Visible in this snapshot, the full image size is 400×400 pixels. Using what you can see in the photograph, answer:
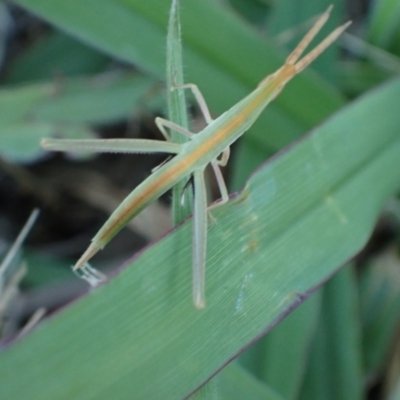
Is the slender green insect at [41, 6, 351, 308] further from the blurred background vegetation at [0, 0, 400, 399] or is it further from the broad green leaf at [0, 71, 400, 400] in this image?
the blurred background vegetation at [0, 0, 400, 399]

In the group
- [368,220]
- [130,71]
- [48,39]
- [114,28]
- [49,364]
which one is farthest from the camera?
[48,39]

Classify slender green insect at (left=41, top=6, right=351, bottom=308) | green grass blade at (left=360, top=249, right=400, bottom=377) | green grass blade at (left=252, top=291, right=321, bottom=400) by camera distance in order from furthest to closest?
green grass blade at (left=360, top=249, right=400, bottom=377) < green grass blade at (left=252, top=291, right=321, bottom=400) < slender green insect at (left=41, top=6, right=351, bottom=308)

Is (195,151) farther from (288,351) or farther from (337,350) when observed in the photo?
(337,350)

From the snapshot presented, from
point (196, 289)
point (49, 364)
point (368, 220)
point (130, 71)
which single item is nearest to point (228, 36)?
point (130, 71)

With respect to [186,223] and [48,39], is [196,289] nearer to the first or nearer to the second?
[186,223]

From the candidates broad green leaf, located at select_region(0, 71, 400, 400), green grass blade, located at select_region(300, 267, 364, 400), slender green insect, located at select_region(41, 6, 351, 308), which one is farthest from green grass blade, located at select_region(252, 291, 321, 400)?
slender green insect, located at select_region(41, 6, 351, 308)

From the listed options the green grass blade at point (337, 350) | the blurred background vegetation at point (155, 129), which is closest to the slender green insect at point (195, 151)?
the blurred background vegetation at point (155, 129)

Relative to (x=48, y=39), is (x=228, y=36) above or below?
below
